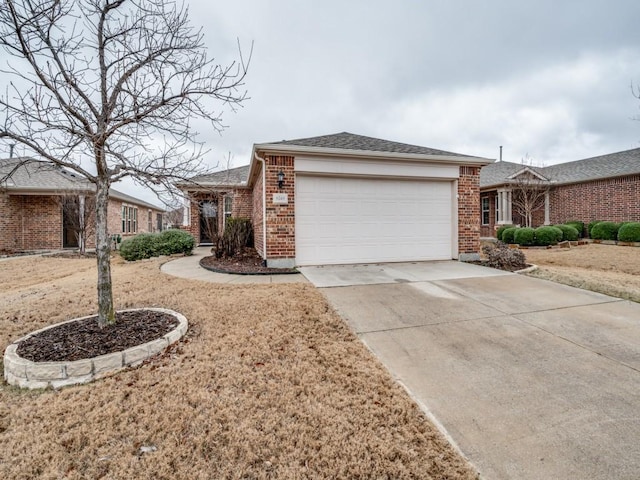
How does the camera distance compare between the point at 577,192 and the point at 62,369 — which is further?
the point at 577,192

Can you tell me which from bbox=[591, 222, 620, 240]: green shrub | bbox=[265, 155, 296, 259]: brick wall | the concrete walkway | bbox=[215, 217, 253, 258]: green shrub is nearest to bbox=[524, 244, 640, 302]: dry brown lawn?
bbox=[591, 222, 620, 240]: green shrub

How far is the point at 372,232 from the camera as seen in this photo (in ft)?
25.9

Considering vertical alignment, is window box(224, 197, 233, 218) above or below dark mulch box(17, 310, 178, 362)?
above

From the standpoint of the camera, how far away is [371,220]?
311 inches

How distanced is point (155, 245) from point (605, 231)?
57.1ft

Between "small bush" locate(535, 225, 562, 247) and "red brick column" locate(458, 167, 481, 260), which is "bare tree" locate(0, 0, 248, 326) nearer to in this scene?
"red brick column" locate(458, 167, 481, 260)

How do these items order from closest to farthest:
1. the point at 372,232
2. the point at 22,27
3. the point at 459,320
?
1. the point at 22,27
2. the point at 459,320
3. the point at 372,232

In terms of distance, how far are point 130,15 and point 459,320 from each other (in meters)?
5.50

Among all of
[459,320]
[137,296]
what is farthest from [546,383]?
[137,296]

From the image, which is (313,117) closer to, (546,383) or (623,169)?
(546,383)

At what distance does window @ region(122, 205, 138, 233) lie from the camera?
1852cm

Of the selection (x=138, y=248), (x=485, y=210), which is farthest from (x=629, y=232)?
(x=138, y=248)

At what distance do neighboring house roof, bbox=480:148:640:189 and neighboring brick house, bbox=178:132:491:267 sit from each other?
30.2 ft

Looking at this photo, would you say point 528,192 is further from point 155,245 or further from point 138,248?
point 138,248
